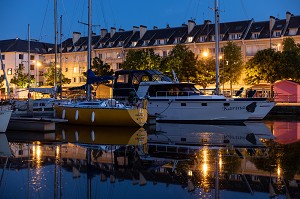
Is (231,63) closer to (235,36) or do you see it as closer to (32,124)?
(235,36)

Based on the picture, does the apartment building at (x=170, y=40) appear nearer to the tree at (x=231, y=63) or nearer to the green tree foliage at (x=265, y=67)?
the tree at (x=231, y=63)

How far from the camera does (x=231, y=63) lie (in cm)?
7100

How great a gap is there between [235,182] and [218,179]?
50cm

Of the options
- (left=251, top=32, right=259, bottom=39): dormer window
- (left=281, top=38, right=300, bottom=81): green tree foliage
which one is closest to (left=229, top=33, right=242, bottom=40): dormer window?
(left=251, top=32, right=259, bottom=39): dormer window

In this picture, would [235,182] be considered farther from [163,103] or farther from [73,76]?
[73,76]

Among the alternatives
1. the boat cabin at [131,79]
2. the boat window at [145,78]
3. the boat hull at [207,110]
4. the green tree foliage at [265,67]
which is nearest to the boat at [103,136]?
the boat hull at [207,110]

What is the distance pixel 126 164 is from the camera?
48.2 ft

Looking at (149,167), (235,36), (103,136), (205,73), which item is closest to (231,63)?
(205,73)

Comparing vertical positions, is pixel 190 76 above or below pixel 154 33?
below

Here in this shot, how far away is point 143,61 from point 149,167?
5878 centimetres

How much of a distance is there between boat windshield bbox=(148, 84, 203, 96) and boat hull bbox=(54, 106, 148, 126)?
293 inches

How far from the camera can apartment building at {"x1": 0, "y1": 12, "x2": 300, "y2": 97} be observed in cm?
7669

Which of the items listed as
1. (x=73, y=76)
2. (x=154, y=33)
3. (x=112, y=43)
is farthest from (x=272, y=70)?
(x=73, y=76)

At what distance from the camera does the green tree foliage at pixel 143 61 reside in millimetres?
71312
